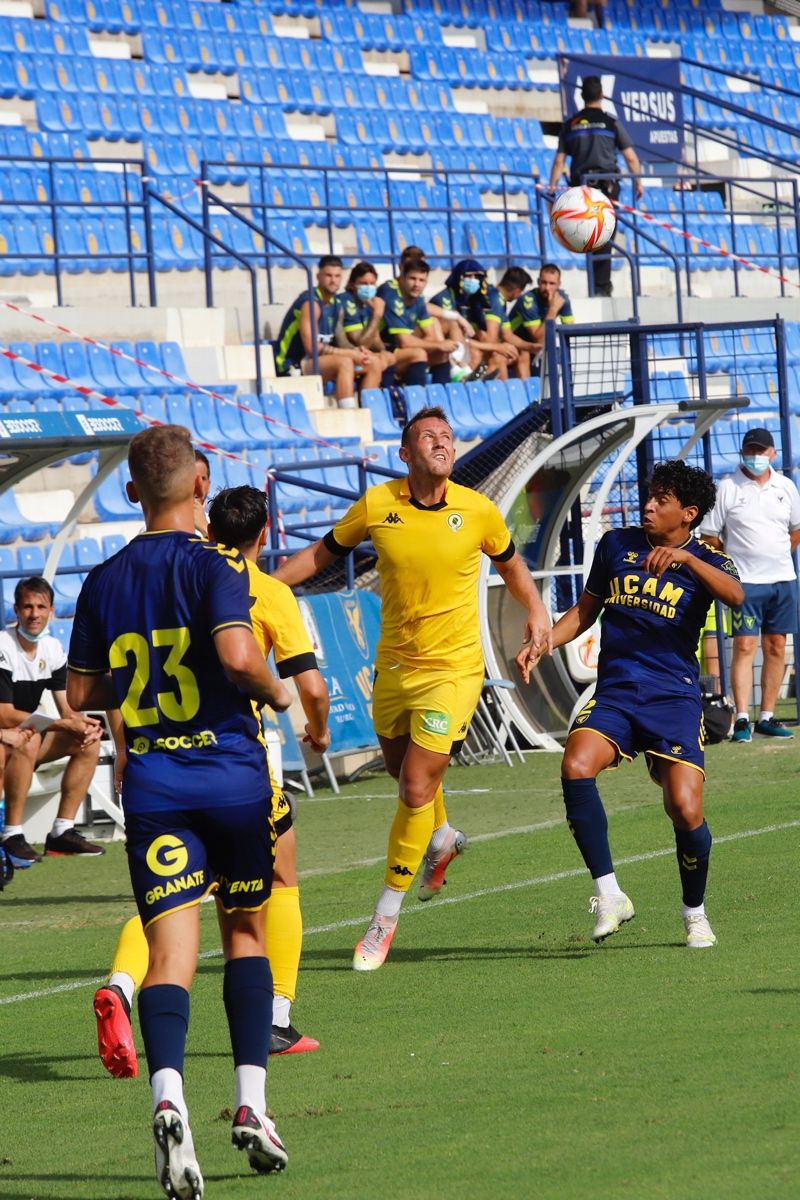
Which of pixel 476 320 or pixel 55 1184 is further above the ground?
pixel 476 320

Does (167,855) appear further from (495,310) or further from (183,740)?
(495,310)

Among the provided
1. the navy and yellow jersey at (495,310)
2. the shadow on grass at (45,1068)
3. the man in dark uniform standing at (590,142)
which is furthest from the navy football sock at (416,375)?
the shadow on grass at (45,1068)

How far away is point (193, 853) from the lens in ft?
15.3

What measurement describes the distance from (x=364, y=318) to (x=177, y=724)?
48.2 ft

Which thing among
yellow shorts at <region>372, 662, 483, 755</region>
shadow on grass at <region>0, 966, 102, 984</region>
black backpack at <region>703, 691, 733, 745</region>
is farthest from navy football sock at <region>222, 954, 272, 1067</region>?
black backpack at <region>703, 691, 733, 745</region>

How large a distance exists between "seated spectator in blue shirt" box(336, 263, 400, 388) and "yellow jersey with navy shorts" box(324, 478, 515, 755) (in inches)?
444

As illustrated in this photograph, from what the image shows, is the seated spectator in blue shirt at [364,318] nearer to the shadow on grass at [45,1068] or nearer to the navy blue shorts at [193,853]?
the shadow on grass at [45,1068]

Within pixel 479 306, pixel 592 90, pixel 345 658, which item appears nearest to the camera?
pixel 345 658

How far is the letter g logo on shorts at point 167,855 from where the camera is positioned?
4.65 m

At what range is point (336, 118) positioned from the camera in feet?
85.0

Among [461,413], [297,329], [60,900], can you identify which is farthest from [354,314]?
[60,900]

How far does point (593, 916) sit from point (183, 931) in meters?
3.85

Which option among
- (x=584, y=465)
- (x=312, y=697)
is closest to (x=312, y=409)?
(x=584, y=465)

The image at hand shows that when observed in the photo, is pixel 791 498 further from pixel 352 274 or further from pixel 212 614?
pixel 212 614
